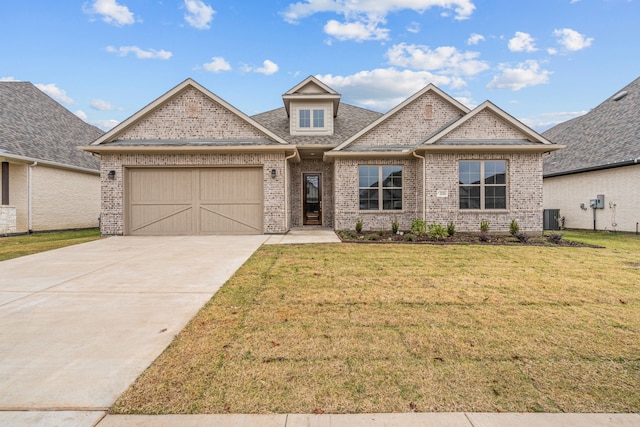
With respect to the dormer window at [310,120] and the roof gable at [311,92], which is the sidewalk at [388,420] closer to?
the dormer window at [310,120]

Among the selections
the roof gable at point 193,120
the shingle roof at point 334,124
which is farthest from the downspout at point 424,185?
the roof gable at point 193,120

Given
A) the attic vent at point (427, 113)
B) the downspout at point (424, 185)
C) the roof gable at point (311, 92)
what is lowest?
the downspout at point (424, 185)

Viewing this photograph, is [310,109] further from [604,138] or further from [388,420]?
[388,420]

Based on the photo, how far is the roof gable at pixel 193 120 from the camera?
13.0 meters

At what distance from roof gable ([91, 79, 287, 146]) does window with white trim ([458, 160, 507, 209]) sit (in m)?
7.82

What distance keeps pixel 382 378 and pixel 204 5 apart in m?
15.7

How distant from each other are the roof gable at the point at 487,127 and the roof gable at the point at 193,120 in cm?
728

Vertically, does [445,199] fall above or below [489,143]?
below

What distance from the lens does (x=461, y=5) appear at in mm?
13695

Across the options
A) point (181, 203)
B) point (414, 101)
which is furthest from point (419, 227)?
point (181, 203)

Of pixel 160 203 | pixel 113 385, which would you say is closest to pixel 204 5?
pixel 160 203

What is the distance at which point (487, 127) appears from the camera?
13.0 meters

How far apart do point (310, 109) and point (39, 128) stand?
1317 centimetres

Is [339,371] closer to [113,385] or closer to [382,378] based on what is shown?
[382,378]
